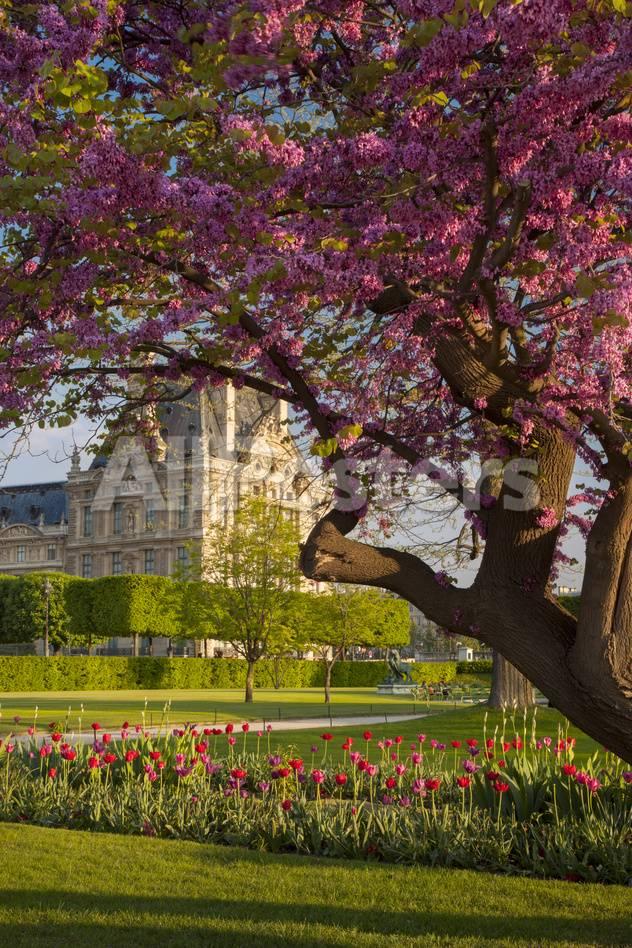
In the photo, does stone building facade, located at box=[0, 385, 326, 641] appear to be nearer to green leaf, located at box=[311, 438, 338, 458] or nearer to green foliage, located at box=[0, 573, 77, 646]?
green foliage, located at box=[0, 573, 77, 646]

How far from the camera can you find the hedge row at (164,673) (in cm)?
5194

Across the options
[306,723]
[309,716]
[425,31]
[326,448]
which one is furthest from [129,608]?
[425,31]

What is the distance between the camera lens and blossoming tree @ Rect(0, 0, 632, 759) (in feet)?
18.2

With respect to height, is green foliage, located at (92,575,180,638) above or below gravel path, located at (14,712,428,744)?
above

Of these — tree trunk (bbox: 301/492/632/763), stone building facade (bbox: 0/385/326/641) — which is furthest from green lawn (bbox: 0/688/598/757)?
stone building facade (bbox: 0/385/326/641)

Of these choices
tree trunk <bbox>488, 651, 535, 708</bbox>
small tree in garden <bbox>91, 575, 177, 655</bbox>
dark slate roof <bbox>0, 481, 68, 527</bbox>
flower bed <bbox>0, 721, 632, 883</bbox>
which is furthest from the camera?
dark slate roof <bbox>0, 481, 68, 527</bbox>

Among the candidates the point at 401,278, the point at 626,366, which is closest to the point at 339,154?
the point at 401,278

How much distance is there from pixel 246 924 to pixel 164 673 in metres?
51.1

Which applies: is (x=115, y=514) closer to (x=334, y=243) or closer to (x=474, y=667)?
(x=474, y=667)

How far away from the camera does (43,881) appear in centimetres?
834

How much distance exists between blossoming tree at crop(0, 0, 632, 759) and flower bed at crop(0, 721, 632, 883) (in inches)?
107

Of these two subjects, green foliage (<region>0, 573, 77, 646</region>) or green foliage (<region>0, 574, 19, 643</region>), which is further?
green foliage (<region>0, 574, 19, 643</region>)

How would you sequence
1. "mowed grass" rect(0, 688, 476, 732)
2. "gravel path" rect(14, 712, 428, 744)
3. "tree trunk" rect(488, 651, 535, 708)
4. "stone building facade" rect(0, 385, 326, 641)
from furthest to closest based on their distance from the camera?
1. "stone building facade" rect(0, 385, 326, 641)
2. "mowed grass" rect(0, 688, 476, 732)
3. "tree trunk" rect(488, 651, 535, 708)
4. "gravel path" rect(14, 712, 428, 744)

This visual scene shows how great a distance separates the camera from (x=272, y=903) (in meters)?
7.70
